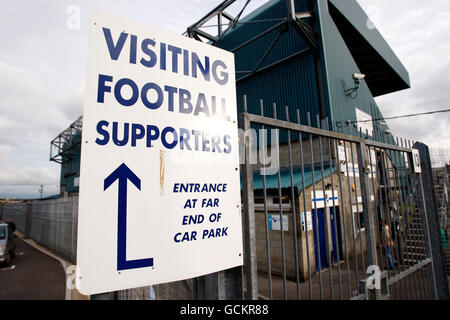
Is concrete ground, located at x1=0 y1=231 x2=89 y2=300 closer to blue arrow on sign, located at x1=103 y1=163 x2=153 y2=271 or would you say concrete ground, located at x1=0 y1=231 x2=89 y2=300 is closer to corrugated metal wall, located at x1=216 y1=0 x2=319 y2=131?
blue arrow on sign, located at x1=103 y1=163 x2=153 y2=271

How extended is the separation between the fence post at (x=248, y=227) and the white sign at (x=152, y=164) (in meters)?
0.06

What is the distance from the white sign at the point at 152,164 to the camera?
1182 millimetres

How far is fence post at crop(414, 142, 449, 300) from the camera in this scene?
13.1 feet

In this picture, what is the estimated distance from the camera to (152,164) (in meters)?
Result: 1.32

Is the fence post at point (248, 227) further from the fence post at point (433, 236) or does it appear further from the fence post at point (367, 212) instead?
the fence post at point (433, 236)

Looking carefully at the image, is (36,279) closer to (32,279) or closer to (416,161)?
(32,279)

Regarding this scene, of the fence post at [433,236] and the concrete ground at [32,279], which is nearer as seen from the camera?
the fence post at [433,236]

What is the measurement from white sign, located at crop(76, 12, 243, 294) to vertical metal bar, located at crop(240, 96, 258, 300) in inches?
2.5

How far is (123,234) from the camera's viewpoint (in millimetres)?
1212

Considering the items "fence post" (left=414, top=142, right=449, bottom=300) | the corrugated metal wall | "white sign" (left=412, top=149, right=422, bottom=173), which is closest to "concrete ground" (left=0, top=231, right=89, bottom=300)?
"fence post" (left=414, top=142, right=449, bottom=300)

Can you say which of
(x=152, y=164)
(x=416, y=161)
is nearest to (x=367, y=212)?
(x=416, y=161)

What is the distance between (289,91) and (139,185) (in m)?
10.5

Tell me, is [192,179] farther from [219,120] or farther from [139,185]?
[219,120]

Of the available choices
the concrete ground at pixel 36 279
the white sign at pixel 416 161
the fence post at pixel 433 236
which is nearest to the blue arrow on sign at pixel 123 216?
the white sign at pixel 416 161
